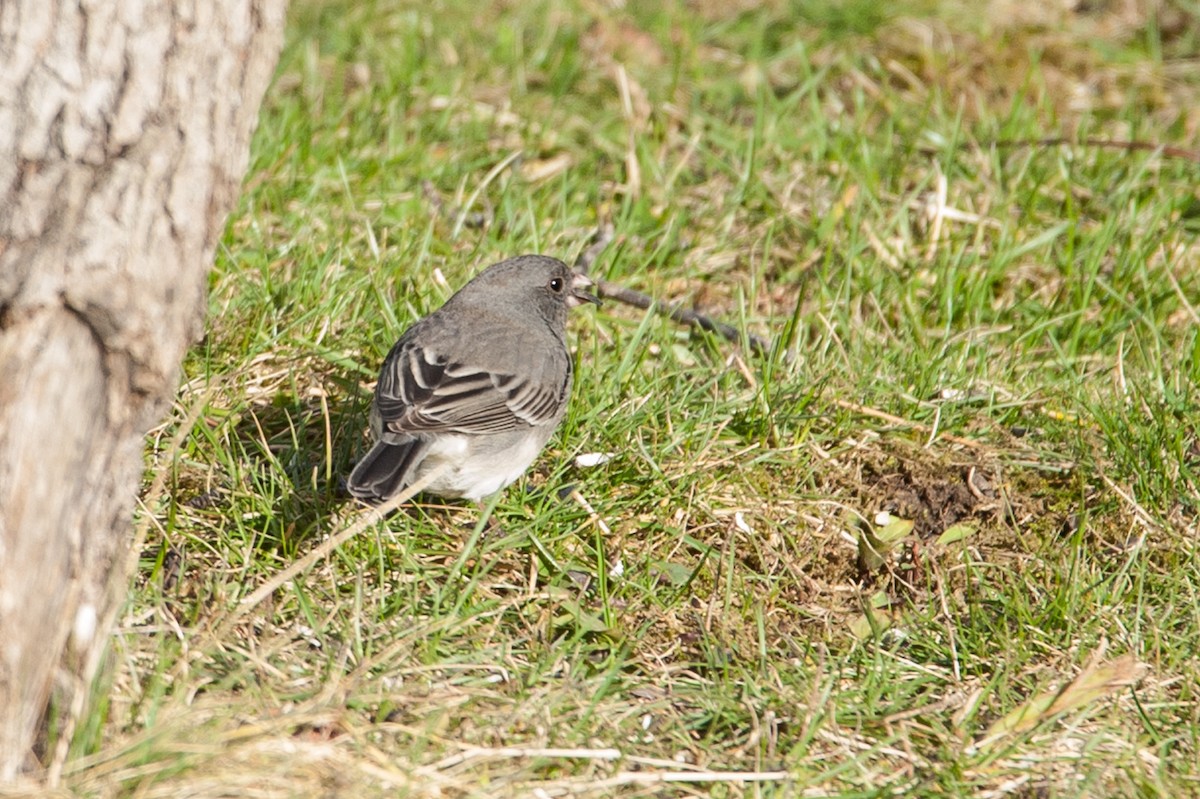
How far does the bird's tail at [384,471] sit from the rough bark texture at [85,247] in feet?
2.92

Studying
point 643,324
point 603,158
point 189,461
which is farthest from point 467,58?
point 189,461

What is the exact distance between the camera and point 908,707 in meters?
3.41

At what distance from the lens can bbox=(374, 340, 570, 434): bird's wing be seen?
390cm

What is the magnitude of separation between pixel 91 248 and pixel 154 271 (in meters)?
0.13

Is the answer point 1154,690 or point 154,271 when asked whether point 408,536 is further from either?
point 1154,690

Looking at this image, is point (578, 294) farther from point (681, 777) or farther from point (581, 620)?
point (681, 777)

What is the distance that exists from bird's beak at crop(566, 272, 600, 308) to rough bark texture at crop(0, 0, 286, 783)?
2.05m

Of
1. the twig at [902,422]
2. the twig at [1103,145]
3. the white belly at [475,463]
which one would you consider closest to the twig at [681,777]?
the white belly at [475,463]

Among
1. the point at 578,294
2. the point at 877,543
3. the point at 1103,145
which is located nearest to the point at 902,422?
the point at 877,543

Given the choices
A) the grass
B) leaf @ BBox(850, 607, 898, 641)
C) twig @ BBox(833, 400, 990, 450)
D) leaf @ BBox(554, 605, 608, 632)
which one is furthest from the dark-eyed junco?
leaf @ BBox(850, 607, 898, 641)

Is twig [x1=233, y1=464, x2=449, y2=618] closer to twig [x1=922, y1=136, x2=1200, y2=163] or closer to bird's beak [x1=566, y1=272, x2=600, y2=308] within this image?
bird's beak [x1=566, y1=272, x2=600, y2=308]

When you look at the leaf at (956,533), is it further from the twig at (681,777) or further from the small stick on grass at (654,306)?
the twig at (681,777)

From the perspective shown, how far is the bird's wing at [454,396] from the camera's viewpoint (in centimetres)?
390

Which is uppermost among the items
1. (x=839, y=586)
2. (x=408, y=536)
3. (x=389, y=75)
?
(x=389, y=75)
